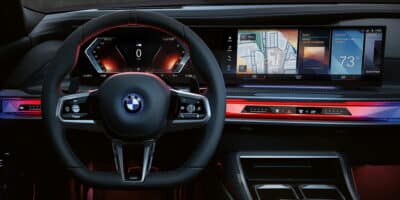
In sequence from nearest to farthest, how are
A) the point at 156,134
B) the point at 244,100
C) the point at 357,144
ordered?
the point at 156,134
the point at 244,100
the point at 357,144

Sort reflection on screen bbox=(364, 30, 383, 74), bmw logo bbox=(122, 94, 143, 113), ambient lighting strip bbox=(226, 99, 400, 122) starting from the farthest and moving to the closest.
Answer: reflection on screen bbox=(364, 30, 383, 74)
ambient lighting strip bbox=(226, 99, 400, 122)
bmw logo bbox=(122, 94, 143, 113)

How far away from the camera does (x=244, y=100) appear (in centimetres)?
178

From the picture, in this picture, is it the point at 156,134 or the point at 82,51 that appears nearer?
the point at 156,134

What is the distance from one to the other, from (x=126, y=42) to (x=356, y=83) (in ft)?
2.82

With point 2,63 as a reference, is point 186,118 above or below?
below

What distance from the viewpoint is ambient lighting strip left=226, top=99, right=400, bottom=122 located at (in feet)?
5.81

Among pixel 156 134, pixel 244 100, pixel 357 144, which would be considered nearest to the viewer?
pixel 156 134

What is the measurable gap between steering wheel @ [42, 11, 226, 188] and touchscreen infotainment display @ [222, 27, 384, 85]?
480 mm

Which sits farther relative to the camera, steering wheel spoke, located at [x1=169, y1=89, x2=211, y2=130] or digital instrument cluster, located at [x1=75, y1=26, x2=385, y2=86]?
digital instrument cluster, located at [x1=75, y1=26, x2=385, y2=86]

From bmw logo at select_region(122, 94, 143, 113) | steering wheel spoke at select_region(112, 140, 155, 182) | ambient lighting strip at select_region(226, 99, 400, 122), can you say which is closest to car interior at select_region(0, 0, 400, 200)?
ambient lighting strip at select_region(226, 99, 400, 122)

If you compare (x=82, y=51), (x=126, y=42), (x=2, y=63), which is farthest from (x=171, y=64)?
(x=2, y=63)

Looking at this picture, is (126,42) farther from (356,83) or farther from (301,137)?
(356,83)

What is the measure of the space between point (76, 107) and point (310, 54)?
888mm

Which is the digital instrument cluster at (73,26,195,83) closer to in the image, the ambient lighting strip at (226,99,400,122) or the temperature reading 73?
the ambient lighting strip at (226,99,400,122)
